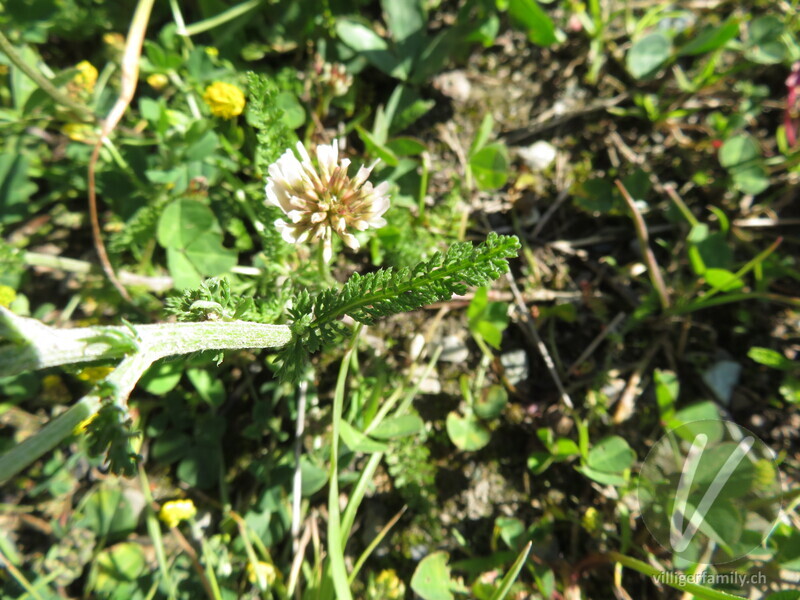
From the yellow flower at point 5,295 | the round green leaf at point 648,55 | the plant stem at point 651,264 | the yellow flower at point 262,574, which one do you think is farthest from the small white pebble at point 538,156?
the yellow flower at point 5,295

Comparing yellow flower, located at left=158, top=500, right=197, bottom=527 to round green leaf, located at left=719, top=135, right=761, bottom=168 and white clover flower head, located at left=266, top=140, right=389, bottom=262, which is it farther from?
round green leaf, located at left=719, top=135, right=761, bottom=168

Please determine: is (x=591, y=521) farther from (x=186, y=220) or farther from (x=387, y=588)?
(x=186, y=220)

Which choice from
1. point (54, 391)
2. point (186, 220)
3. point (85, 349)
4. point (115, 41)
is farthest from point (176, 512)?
point (115, 41)

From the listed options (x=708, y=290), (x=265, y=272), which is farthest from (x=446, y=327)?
(x=708, y=290)

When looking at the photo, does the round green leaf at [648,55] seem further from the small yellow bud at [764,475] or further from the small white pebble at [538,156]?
the small yellow bud at [764,475]

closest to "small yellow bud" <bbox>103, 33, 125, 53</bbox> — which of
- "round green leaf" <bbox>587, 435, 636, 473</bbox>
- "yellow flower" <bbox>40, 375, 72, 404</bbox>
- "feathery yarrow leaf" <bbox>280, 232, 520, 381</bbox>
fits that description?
"yellow flower" <bbox>40, 375, 72, 404</bbox>

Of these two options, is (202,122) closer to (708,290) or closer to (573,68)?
(573,68)

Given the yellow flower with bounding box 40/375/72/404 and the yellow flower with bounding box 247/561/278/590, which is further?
the yellow flower with bounding box 40/375/72/404
